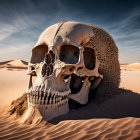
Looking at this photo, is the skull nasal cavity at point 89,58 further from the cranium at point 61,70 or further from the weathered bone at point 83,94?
the weathered bone at point 83,94

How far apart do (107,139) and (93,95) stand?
6.58 ft

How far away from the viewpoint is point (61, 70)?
2.93 metres

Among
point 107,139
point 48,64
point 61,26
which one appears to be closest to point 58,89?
point 48,64

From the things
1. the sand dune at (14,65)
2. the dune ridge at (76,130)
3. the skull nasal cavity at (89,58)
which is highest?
the sand dune at (14,65)

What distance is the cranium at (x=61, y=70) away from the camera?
2.62 metres

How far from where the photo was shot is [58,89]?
2854 millimetres

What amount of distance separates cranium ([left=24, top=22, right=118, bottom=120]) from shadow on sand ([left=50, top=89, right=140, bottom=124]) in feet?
0.65

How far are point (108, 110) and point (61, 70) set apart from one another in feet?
5.69

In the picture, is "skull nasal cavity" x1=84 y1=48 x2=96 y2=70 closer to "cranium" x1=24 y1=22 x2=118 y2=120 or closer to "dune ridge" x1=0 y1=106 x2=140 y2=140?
"cranium" x1=24 y1=22 x2=118 y2=120

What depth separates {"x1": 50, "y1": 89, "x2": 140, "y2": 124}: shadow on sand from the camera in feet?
9.34

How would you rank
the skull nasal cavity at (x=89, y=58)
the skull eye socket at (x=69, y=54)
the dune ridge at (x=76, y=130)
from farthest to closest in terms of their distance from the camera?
the skull nasal cavity at (x=89, y=58), the skull eye socket at (x=69, y=54), the dune ridge at (x=76, y=130)

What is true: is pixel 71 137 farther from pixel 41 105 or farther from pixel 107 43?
pixel 107 43

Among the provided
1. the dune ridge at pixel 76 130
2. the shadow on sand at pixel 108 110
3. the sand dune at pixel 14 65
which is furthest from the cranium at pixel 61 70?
the sand dune at pixel 14 65

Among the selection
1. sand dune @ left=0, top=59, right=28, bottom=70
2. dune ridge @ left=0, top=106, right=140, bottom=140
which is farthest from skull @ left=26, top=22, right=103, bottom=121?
sand dune @ left=0, top=59, right=28, bottom=70
